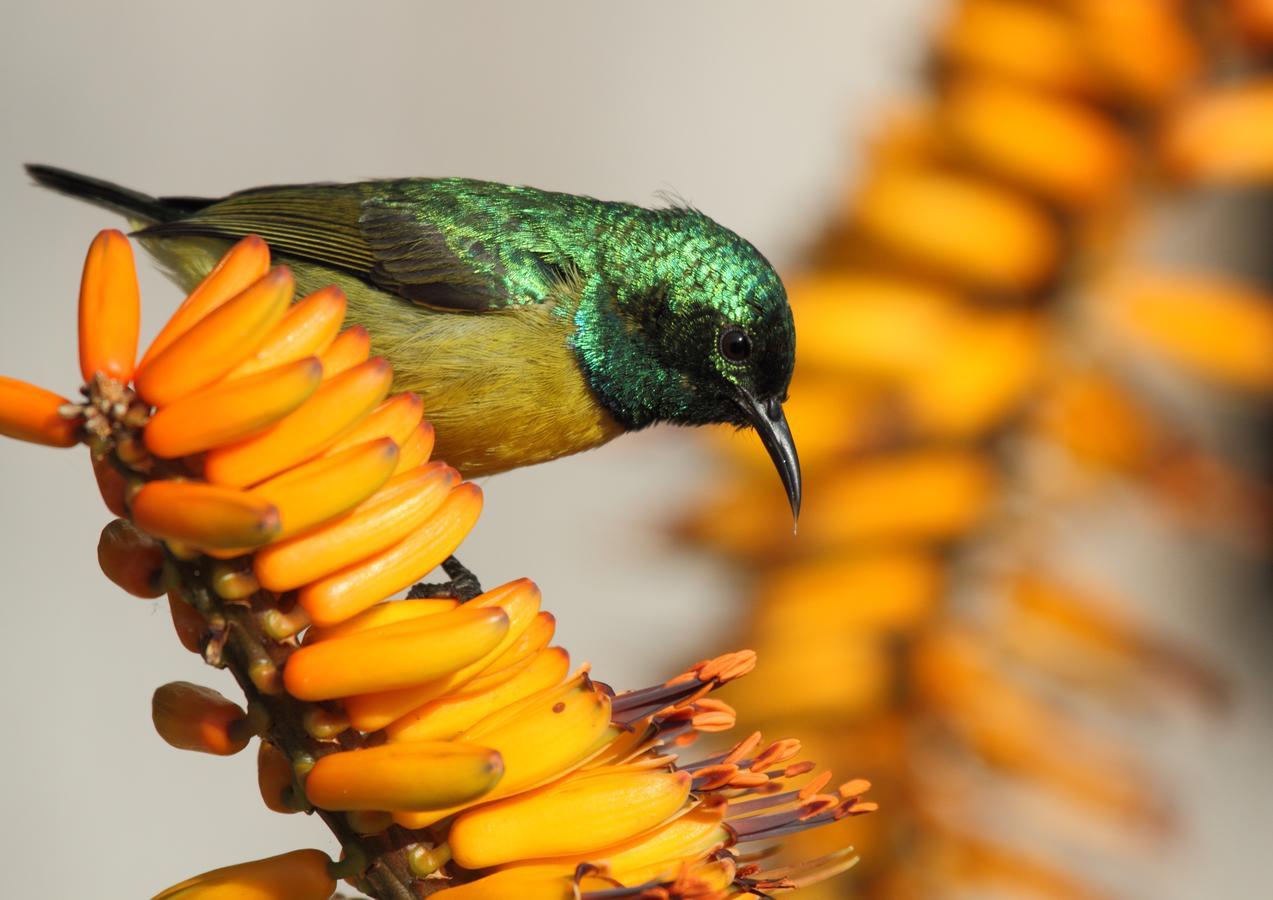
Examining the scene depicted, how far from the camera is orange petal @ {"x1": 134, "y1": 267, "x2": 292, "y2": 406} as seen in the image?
1402 millimetres

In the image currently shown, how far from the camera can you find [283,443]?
4.72ft

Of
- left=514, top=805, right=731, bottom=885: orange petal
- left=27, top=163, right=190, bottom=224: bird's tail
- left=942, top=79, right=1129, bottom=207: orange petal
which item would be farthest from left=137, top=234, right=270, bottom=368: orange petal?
left=27, top=163, right=190, bottom=224: bird's tail

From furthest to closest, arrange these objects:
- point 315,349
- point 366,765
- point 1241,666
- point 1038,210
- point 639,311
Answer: point 1241,666 < point 639,311 < point 1038,210 < point 315,349 < point 366,765

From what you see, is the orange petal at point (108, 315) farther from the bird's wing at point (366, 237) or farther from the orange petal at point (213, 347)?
the bird's wing at point (366, 237)

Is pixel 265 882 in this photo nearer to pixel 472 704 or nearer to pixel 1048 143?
pixel 472 704

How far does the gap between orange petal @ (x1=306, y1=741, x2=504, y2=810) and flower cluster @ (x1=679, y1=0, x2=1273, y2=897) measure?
97 cm

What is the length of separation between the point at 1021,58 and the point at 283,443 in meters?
1.41

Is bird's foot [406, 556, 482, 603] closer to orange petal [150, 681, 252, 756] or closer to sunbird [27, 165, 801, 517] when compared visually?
sunbird [27, 165, 801, 517]

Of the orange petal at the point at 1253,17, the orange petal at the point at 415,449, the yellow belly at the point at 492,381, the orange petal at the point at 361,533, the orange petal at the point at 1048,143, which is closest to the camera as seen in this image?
the orange petal at the point at 361,533

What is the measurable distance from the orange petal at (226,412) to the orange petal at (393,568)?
17cm

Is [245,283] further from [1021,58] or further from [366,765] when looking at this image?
[1021,58]

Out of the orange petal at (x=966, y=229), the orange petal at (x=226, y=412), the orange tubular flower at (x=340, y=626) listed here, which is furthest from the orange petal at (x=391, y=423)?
the orange petal at (x=966, y=229)

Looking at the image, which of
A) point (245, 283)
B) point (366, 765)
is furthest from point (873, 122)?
point (366, 765)

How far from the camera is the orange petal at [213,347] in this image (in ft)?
4.60
